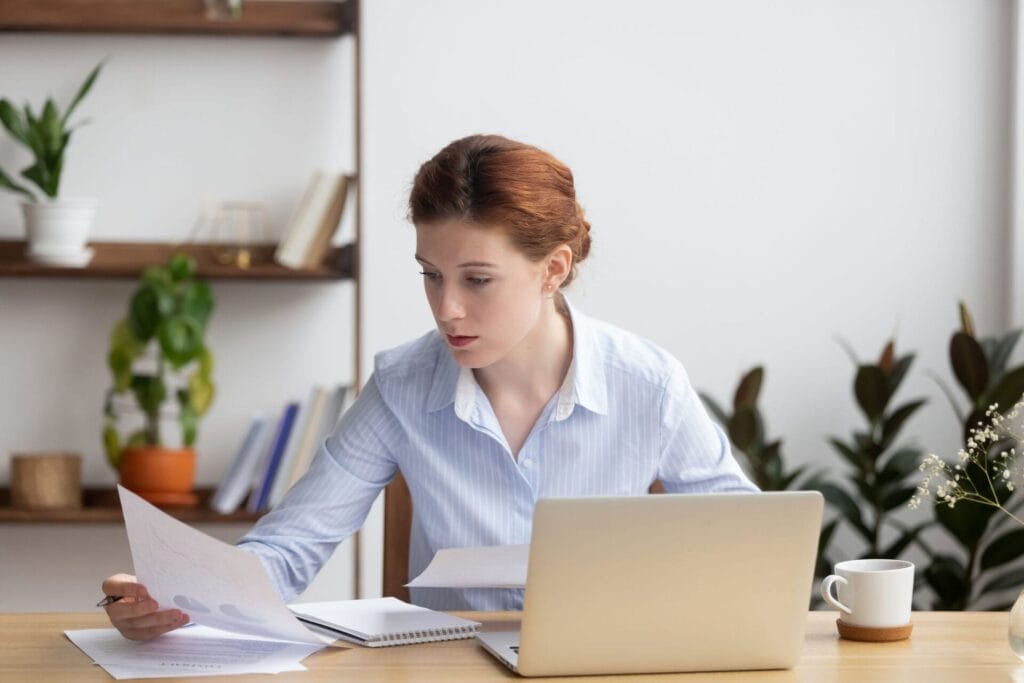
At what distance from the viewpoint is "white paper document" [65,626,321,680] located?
4.43ft

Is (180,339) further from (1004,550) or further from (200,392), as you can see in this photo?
(1004,550)

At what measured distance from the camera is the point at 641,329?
320 centimetres

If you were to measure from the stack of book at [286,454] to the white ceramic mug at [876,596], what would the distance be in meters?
1.57

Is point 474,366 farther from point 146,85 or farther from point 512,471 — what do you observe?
point 146,85

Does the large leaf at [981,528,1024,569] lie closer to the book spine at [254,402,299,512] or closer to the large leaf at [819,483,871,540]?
the large leaf at [819,483,871,540]

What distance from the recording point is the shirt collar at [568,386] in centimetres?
182

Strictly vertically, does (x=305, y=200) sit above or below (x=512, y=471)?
above

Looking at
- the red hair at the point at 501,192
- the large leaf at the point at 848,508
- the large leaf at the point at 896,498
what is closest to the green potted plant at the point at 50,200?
the red hair at the point at 501,192

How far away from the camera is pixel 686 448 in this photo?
72.6 inches

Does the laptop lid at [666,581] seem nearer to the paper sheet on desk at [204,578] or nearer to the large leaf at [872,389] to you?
the paper sheet on desk at [204,578]

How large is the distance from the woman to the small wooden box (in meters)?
1.32

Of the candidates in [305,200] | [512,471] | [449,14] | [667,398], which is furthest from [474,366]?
[449,14]

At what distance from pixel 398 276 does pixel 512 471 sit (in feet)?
4.58

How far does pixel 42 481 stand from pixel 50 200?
609 millimetres
